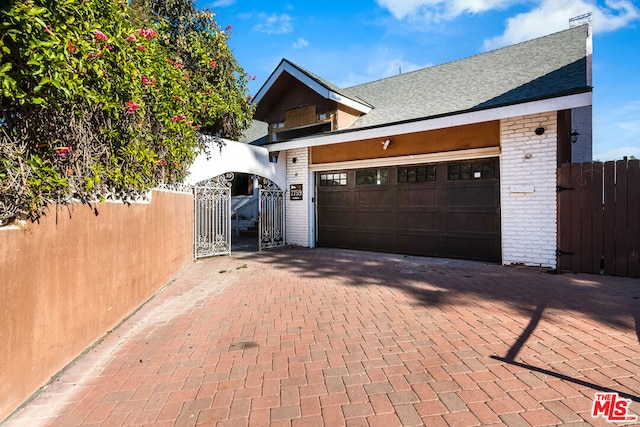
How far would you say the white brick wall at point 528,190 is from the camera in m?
6.52

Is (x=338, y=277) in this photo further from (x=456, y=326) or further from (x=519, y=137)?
(x=519, y=137)

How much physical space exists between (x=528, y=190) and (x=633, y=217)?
5.51ft

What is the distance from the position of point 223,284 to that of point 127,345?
247 cm

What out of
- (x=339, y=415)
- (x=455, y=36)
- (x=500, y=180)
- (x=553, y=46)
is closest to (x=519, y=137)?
(x=500, y=180)

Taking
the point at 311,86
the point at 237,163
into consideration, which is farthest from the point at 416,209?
the point at 237,163

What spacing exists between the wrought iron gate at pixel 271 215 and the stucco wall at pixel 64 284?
529cm

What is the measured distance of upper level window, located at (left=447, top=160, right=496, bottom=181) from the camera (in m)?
7.35

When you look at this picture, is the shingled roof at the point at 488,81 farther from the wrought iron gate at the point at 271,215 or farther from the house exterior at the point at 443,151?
the wrought iron gate at the point at 271,215

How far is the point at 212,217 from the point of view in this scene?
8359mm

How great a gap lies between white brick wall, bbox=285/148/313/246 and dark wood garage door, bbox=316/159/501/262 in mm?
420

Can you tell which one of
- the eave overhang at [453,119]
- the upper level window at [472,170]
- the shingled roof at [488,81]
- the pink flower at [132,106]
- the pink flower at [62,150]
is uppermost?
the shingled roof at [488,81]

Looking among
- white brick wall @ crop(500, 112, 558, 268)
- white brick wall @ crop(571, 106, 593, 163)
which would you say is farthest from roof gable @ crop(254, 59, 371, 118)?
white brick wall @ crop(571, 106, 593, 163)

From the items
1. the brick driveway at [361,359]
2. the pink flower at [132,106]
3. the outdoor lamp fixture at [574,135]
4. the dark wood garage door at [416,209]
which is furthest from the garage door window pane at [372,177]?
the pink flower at [132,106]

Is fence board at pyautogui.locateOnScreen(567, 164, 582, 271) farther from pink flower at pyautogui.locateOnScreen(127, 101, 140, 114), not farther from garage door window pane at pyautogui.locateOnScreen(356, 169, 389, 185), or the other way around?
pink flower at pyautogui.locateOnScreen(127, 101, 140, 114)
